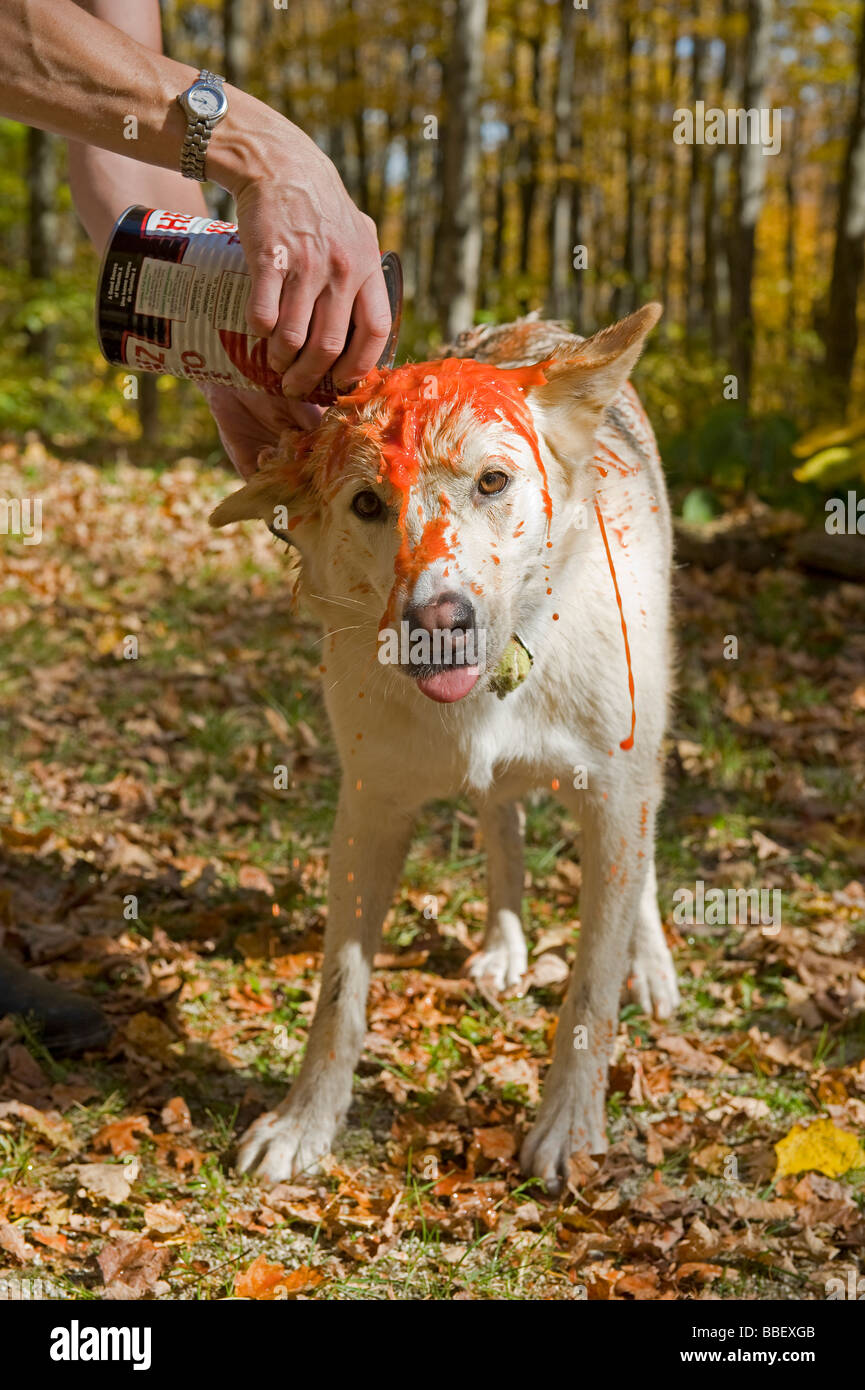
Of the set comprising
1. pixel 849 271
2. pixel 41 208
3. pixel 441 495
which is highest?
pixel 41 208

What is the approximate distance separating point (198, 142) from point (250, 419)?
2.30 ft

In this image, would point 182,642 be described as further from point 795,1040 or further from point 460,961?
point 795,1040

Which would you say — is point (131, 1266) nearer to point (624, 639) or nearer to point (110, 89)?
point (624, 639)

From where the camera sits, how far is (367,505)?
232 centimetres

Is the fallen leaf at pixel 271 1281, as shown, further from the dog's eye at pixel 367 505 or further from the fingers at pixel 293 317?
the fingers at pixel 293 317

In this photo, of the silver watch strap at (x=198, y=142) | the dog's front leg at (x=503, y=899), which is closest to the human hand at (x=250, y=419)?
the silver watch strap at (x=198, y=142)

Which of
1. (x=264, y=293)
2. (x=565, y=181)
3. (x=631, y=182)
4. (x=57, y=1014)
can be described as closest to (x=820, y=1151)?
→ (x=57, y=1014)

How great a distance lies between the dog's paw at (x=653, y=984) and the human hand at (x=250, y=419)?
191cm

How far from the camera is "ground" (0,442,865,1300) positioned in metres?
2.61

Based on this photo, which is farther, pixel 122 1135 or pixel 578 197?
pixel 578 197

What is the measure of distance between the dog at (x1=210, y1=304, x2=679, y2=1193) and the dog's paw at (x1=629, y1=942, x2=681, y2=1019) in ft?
2.20

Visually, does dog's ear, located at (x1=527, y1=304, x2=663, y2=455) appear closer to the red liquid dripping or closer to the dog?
the dog
